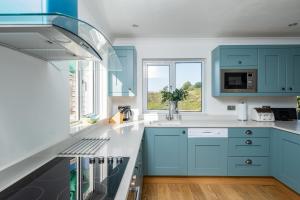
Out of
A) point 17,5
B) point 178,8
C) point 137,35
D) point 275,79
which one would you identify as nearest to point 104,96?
point 137,35

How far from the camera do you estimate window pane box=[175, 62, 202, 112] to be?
12.0 ft

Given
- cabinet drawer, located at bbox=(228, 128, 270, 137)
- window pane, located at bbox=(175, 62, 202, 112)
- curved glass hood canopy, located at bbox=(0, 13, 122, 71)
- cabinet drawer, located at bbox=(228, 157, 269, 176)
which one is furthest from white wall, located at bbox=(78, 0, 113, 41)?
cabinet drawer, located at bbox=(228, 157, 269, 176)

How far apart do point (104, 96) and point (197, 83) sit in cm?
168

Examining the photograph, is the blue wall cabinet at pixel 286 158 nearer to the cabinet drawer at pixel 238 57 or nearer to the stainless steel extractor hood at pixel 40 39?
the cabinet drawer at pixel 238 57

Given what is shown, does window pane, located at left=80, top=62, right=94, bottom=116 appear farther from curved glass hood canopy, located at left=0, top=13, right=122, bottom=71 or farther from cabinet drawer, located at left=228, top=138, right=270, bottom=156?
cabinet drawer, located at left=228, top=138, right=270, bottom=156

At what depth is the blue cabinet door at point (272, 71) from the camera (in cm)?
321

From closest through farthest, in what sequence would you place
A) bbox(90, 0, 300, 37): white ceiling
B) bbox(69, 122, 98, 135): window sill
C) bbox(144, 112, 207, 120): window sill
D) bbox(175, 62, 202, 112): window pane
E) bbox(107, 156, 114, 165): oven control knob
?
bbox(107, 156, 114, 165): oven control knob
bbox(69, 122, 98, 135): window sill
bbox(90, 0, 300, 37): white ceiling
bbox(144, 112, 207, 120): window sill
bbox(175, 62, 202, 112): window pane

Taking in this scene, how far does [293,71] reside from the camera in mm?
3207

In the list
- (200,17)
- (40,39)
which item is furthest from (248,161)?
(40,39)

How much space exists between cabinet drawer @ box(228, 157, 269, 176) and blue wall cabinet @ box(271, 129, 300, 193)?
0.11 metres

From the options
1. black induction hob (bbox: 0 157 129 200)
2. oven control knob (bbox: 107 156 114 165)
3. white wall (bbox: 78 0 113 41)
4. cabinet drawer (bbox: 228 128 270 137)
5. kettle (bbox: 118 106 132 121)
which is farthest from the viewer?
kettle (bbox: 118 106 132 121)

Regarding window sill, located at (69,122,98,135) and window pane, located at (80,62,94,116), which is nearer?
window sill, located at (69,122,98,135)

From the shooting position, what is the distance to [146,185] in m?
2.84

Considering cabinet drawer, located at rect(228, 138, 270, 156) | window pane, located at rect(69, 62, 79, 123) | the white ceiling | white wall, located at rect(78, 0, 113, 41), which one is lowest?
cabinet drawer, located at rect(228, 138, 270, 156)
